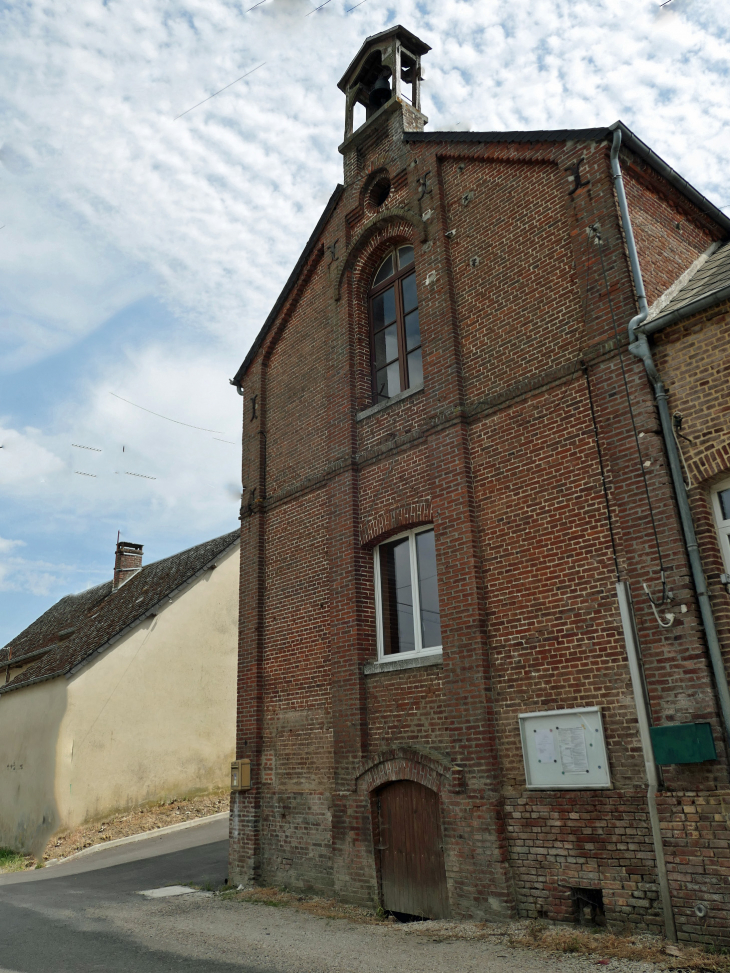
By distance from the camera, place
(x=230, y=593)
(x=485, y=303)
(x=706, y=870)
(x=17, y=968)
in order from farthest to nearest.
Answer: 1. (x=230, y=593)
2. (x=485, y=303)
3. (x=17, y=968)
4. (x=706, y=870)

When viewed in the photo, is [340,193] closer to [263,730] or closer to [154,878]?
[263,730]

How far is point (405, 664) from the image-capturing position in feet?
30.2

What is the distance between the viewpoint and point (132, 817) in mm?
16844

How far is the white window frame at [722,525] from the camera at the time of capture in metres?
6.71

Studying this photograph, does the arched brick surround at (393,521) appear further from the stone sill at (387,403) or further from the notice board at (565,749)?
the notice board at (565,749)

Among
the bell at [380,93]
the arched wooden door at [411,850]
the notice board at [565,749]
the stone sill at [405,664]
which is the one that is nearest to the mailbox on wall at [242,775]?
the arched wooden door at [411,850]

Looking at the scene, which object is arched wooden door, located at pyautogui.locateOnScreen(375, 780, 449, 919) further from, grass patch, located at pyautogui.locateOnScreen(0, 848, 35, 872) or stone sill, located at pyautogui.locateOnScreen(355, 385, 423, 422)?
grass patch, located at pyautogui.locateOnScreen(0, 848, 35, 872)

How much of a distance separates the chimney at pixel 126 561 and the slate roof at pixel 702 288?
21.1m

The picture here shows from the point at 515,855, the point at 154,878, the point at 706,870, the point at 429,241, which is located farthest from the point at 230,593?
the point at 706,870

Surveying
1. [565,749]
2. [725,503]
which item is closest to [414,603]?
[565,749]

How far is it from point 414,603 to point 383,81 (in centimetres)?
908

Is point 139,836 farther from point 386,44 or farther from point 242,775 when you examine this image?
point 386,44

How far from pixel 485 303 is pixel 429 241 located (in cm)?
167

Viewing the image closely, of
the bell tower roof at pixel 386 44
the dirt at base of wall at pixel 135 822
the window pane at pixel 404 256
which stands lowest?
the dirt at base of wall at pixel 135 822
